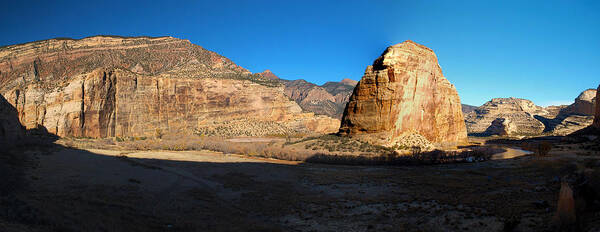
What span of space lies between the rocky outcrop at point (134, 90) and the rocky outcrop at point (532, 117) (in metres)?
55.3

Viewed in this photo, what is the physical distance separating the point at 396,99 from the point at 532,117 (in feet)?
308

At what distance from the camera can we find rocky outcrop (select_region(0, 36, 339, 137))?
2050 inches

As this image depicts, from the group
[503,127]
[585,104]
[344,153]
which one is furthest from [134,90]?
[585,104]

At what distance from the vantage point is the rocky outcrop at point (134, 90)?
2050 inches

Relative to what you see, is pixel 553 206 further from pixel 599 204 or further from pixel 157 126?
pixel 157 126

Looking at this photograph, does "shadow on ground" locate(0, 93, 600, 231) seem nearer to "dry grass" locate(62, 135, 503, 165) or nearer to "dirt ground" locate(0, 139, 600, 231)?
"dirt ground" locate(0, 139, 600, 231)

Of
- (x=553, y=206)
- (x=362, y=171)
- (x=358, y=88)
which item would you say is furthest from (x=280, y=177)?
(x=358, y=88)

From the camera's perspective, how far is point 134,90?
5794 centimetres

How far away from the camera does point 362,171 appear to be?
68.4 feet

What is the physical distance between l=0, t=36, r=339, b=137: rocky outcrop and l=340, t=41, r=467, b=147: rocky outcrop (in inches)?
1181

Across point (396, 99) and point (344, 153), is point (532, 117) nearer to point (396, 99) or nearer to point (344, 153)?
point (396, 99)

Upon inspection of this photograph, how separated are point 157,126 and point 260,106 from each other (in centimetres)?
2156

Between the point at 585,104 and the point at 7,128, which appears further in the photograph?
the point at 585,104

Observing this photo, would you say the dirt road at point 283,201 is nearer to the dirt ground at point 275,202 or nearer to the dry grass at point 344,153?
the dirt ground at point 275,202
